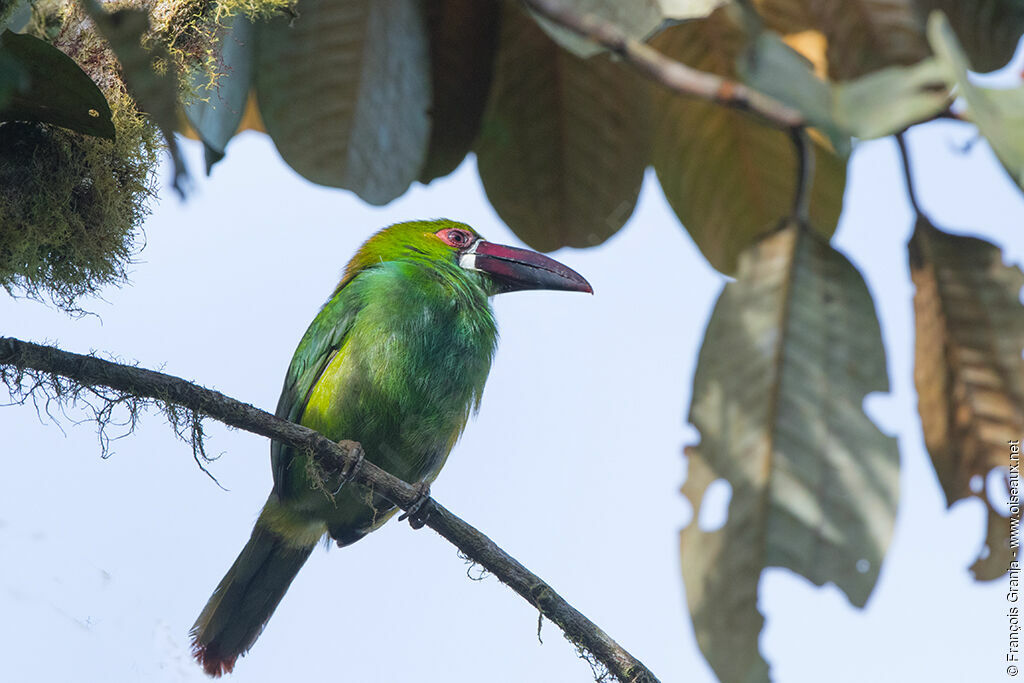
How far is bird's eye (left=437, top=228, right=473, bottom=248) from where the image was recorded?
3.30 metres

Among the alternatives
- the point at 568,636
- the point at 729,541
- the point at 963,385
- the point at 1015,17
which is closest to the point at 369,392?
the point at 568,636

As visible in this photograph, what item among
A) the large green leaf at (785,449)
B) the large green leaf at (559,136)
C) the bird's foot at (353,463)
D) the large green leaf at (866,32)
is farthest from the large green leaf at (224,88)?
the large green leaf at (866,32)

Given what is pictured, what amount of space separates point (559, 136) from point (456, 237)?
103cm

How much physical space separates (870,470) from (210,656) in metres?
1.90

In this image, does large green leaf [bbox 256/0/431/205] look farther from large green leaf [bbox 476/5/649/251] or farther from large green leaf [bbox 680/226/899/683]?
large green leaf [bbox 680/226/899/683]

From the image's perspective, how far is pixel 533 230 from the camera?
242cm

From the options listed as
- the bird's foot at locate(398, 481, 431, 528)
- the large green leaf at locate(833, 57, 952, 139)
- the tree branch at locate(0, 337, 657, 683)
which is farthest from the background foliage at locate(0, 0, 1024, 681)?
the bird's foot at locate(398, 481, 431, 528)

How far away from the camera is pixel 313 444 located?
2.07m

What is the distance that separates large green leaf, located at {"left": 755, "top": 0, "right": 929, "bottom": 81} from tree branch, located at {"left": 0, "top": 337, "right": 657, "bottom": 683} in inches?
51.5

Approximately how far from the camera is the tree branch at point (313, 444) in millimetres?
1783

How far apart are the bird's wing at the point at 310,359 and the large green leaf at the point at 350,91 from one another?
0.76 meters

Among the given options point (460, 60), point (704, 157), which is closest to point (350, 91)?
point (460, 60)

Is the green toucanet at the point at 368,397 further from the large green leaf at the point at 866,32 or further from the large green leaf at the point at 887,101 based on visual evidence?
the large green leaf at the point at 887,101

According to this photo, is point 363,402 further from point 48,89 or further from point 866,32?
point 866,32
